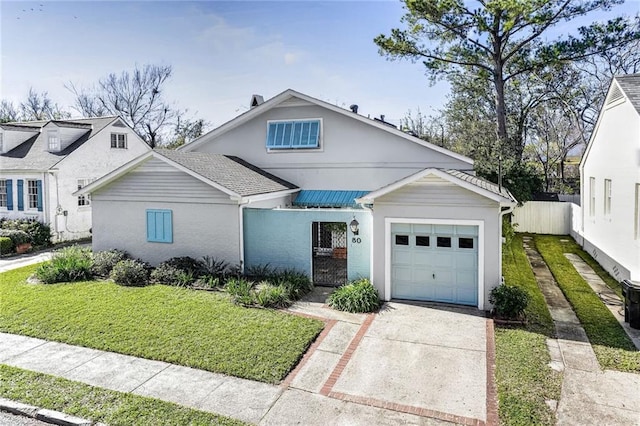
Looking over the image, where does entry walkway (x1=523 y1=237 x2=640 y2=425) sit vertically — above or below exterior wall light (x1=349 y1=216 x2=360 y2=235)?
below

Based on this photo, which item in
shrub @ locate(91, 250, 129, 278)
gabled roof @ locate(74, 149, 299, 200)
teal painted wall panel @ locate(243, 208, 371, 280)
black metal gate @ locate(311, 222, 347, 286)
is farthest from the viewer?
shrub @ locate(91, 250, 129, 278)

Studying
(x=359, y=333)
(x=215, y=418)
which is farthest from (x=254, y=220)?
(x=215, y=418)

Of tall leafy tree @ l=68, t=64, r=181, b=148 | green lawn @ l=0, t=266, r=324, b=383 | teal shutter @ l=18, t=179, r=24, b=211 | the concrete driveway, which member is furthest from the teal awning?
tall leafy tree @ l=68, t=64, r=181, b=148

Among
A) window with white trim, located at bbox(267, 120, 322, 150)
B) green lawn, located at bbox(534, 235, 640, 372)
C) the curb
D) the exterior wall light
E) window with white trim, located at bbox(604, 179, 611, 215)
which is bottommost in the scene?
the curb

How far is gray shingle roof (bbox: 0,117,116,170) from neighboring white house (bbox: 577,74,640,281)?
26743 millimetres

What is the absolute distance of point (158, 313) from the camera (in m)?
12.0

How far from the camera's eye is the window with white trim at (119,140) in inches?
1109

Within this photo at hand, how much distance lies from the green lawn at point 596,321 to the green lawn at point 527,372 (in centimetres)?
96

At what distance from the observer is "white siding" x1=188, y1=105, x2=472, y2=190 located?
17.9 meters

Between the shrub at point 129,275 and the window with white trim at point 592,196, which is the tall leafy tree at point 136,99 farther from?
the window with white trim at point 592,196

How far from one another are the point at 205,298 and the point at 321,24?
12404mm

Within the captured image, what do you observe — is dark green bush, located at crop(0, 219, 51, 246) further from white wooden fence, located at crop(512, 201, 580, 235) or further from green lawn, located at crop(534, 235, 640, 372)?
white wooden fence, located at crop(512, 201, 580, 235)

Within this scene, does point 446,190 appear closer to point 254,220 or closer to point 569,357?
point 569,357

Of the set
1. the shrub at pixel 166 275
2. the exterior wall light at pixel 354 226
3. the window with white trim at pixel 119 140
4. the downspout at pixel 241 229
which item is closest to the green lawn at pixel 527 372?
the exterior wall light at pixel 354 226
